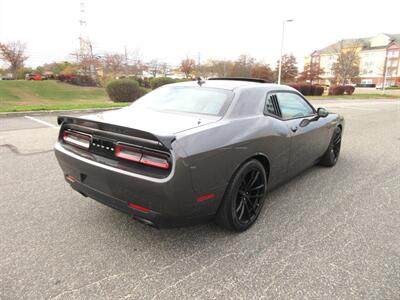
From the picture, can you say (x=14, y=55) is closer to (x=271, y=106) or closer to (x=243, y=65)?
(x=243, y=65)

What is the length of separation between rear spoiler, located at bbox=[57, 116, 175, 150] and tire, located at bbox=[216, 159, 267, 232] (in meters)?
0.76

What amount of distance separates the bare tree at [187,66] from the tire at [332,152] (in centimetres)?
4899

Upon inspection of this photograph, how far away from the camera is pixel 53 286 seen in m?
2.07

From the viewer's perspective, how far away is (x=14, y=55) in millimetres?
52969

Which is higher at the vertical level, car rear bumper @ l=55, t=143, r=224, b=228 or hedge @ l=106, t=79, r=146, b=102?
hedge @ l=106, t=79, r=146, b=102

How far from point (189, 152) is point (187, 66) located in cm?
5209

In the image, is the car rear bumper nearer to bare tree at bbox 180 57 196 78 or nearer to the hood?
the hood

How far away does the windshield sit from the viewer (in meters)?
2.97

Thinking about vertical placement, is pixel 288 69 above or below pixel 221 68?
below

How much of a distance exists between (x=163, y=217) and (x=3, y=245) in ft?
4.87

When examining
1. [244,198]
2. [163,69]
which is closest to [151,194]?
[244,198]

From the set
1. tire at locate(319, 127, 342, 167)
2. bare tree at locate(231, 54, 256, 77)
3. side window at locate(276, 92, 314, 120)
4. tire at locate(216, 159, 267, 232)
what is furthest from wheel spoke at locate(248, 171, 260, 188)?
bare tree at locate(231, 54, 256, 77)

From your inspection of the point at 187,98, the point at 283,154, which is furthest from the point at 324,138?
the point at 187,98

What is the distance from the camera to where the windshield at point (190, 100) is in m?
2.97
